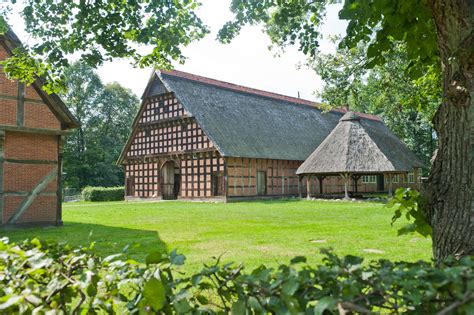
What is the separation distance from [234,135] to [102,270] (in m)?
24.7

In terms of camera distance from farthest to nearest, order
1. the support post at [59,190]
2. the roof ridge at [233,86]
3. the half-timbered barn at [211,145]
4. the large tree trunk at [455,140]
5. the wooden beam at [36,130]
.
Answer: the roof ridge at [233,86], the half-timbered barn at [211,145], the support post at [59,190], the wooden beam at [36,130], the large tree trunk at [455,140]

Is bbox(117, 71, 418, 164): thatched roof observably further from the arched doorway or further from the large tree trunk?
the large tree trunk

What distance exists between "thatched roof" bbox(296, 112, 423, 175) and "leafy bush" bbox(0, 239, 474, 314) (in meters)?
21.7

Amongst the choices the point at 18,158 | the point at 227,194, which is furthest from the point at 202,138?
the point at 18,158

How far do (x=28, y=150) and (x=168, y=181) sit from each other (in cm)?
1757

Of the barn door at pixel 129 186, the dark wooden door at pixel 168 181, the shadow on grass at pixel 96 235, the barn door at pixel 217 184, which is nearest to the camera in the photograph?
→ the shadow on grass at pixel 96 235

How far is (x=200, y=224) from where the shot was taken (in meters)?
12.1

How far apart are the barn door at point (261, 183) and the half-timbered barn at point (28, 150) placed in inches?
646

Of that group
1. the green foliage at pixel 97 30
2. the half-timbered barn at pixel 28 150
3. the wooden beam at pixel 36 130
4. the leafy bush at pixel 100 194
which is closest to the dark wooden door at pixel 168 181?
the leafy bush at pixel 100 194

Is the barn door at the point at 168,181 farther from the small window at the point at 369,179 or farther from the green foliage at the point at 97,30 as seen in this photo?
the green foliage at the point at 97,30

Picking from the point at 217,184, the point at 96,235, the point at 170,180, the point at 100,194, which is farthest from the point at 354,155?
the point at 100,194

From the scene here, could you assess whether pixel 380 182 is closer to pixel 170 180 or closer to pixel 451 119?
pixel 170 180

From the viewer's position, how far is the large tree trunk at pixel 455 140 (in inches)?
103

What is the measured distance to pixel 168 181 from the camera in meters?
29.3
